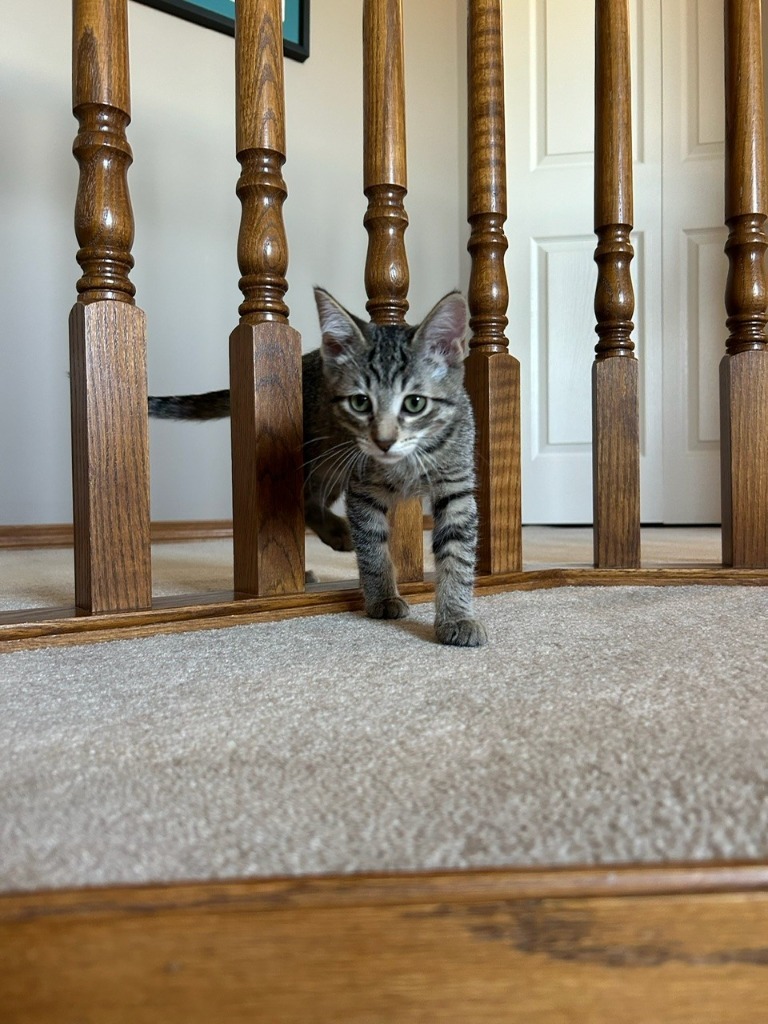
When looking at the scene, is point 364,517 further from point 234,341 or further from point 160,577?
point 160,577

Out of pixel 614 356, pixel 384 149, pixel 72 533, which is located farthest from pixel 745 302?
pixel 72 533

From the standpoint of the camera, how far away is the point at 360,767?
1.59 feet

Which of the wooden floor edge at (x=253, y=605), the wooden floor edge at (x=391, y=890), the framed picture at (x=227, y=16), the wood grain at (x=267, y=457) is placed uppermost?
the framed picture at (x=227, y=16)

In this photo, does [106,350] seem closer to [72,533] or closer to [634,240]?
[72,533]

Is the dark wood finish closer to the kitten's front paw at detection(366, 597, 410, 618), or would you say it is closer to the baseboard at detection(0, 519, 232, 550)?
the kitten's front paw at detection(366, 597, 410, 618)

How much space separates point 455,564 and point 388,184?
58cm

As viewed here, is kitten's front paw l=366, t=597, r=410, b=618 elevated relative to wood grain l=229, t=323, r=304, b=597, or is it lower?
lower

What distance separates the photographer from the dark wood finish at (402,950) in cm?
34

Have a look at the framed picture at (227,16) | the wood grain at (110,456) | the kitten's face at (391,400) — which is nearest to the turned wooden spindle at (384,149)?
the kitten's face at (391,400)

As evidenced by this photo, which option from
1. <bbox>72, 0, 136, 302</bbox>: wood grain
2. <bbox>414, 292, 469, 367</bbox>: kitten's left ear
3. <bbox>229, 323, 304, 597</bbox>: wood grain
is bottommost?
<bbox>229, 323, 304, 597</bbox>: wood grain

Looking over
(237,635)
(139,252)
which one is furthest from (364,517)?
(139,252)

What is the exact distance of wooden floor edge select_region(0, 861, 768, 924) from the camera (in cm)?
34

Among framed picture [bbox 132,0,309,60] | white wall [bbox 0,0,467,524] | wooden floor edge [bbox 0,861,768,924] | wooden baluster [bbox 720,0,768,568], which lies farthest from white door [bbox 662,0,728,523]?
Result: wooden floor edge [bbox 0,861,768,924]

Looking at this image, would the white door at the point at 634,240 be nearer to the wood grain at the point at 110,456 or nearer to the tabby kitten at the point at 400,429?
the tabby kitten at the point at 400,429
